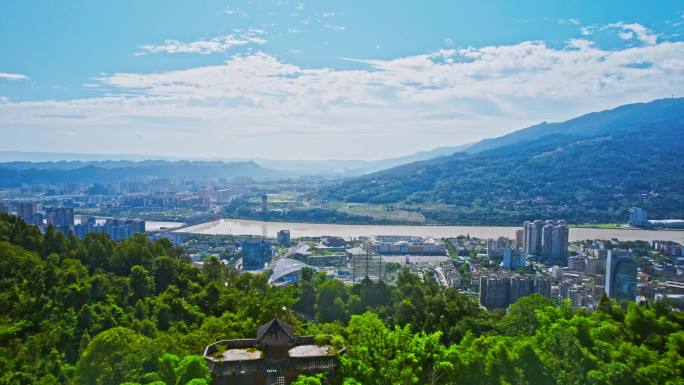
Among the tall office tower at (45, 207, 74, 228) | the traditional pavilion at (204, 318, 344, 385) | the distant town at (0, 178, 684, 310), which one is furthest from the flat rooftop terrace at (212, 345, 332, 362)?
the tall office tower at (45, 207, 74, 228)

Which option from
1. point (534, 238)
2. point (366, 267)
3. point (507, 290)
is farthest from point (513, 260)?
point (366, 267)

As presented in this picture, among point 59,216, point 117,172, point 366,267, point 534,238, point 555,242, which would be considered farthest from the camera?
point 117,172

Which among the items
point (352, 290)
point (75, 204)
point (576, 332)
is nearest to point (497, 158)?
point (75, 204)

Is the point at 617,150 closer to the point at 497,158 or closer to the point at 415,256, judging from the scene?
the point at 497,158

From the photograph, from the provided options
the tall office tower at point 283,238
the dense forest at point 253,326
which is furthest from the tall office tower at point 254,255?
the dense forest at point 253,326

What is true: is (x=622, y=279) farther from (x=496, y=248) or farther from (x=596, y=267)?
(x=496, y=248)

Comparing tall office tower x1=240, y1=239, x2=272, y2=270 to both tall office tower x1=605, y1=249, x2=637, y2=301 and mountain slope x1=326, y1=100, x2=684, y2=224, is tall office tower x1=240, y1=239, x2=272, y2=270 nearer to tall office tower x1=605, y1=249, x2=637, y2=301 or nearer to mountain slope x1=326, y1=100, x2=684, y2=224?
tall office tower x1=605, y1=249, x2=637, y2=301
